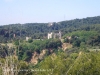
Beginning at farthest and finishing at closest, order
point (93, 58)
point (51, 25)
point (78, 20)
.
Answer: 1. point (78, 20)
2. point (51, 25)
3. point (93, 58)

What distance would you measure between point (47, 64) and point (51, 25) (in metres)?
63.7

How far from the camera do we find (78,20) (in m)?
85.2

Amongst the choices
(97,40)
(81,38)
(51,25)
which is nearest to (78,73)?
(97,40)

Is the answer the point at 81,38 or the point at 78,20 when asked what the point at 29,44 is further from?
the point at 78,20

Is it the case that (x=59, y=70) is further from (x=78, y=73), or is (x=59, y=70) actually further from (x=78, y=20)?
(x=78, y=20)

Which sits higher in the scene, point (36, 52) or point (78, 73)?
point (78, 73)

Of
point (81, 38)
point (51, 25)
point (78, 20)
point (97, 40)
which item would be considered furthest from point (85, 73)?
point (78, 20)

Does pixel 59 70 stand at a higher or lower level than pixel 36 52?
higher

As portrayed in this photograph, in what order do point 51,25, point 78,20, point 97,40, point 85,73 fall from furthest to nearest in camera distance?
point 78,20 → point 51,25 → point 97,40 → point 85,73

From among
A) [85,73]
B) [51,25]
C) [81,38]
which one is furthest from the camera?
[51,25]

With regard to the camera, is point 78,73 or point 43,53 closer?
point 78,73

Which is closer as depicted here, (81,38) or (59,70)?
(59,70)

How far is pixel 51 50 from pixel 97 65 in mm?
30559

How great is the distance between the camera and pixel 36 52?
142ft
